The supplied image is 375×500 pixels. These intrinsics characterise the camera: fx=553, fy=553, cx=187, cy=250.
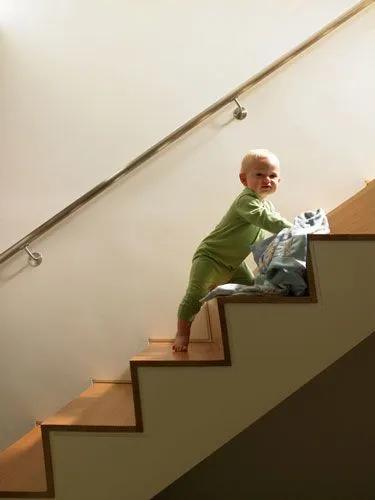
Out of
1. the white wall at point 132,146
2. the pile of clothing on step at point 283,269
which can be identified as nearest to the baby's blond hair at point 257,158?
the pile of clothing on step at point 283,269

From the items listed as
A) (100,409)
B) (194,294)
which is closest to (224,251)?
(194,294)

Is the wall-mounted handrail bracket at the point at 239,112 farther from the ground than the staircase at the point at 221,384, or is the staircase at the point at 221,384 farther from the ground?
the wall-mounted handrail bracket at the point at 239,112

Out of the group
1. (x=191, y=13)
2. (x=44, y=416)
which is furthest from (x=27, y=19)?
(x=44, y=416)

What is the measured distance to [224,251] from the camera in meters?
1.86

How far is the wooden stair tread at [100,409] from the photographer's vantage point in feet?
5.18

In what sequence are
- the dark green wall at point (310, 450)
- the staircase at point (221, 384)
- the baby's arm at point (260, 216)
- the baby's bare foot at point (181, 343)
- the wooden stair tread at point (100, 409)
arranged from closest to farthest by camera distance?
1. the staircase at point (221, 384)
2. the wooden stair tread at point (100, 409)
3. the baby's arm at point (260, 216)
4. the baby's bare foot at point (181, 343)
5. the dark green wall at point (310, 450)

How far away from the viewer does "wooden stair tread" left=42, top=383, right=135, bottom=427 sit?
1577 mm

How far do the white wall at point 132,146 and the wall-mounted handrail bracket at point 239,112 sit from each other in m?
0.03

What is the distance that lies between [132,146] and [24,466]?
4.36 feet

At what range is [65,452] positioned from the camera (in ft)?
5.10

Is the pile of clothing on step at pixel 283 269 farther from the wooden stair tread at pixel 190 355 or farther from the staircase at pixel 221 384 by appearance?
the wooden stair tread at pixel 190 355

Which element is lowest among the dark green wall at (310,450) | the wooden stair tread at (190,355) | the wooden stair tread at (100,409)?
the dark green wall at (310,450)

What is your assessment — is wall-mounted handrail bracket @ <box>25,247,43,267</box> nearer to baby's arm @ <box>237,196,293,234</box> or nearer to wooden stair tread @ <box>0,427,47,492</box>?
wooden stair tread @ <box>0,427,47,492</box>

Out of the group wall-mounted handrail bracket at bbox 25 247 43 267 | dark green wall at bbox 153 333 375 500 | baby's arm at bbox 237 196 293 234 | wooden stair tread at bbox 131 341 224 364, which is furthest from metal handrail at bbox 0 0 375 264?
dark green wall at bbox 153 333 375 500
